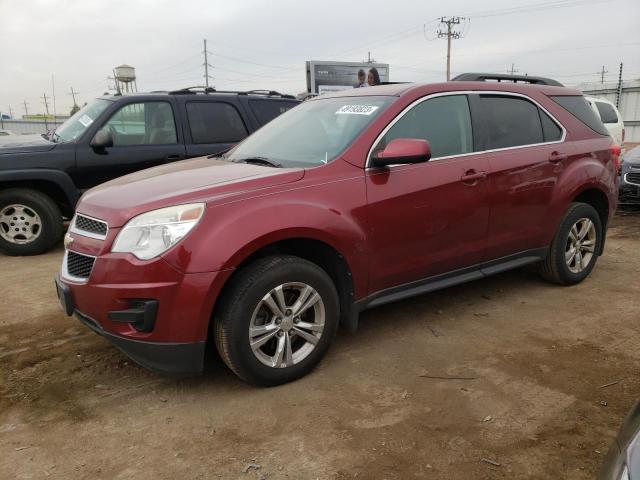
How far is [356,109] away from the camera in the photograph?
362cm

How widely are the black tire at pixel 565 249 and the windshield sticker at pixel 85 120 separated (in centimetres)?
518

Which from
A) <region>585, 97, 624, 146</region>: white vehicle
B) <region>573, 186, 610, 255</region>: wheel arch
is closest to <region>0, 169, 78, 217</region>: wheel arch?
<region>573, 186, 610, 255</region>: wheel arch

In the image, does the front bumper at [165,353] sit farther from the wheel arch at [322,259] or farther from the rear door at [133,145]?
the rear door at [133,145]

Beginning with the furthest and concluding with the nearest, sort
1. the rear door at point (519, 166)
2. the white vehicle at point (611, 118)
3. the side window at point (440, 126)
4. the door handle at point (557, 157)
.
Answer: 1. the white vehicle at point (611, 118)
2. the door handle at point (557, 157)
3. the rear door at point (519, 166)
4. the side window at point (440, 126)

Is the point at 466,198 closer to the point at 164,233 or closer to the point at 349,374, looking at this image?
the point at 349,374

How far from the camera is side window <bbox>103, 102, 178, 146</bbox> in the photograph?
6199mm

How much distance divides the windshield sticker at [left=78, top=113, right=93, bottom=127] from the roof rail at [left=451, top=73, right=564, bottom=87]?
4.28 meters

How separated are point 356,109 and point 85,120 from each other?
4.08 meters

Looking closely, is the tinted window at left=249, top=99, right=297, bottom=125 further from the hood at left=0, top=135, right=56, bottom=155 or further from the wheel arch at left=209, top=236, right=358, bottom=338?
the wheel arch at left=209, top=236, right=358, bottom=338

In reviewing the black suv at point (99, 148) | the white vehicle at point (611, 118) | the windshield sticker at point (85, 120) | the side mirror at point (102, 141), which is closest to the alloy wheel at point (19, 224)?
the black suv at point (99, 148)

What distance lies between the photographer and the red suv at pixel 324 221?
270cm

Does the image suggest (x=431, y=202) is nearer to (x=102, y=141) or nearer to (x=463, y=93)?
(x=463, y=93)

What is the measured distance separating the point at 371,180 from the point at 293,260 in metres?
0.75

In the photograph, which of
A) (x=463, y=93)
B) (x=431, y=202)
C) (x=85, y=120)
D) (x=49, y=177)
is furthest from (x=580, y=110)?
(x=49, y=177)
